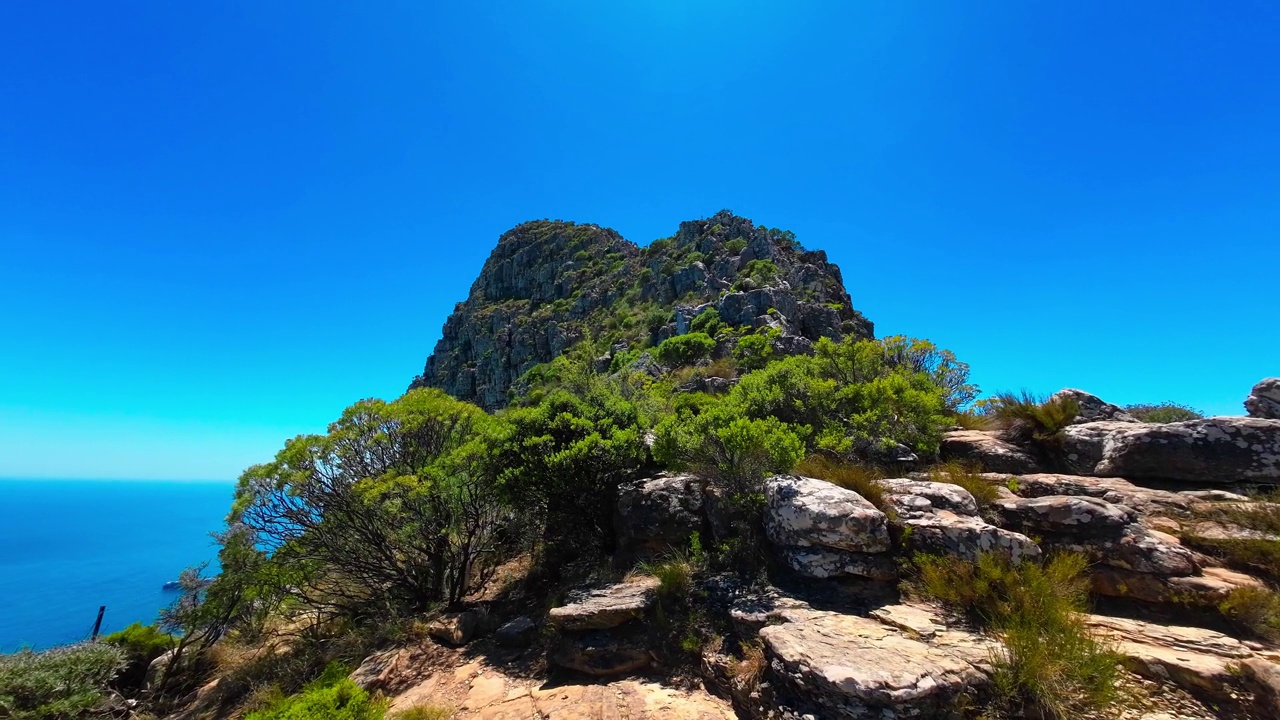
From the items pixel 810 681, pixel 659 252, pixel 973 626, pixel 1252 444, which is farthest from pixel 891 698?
pixel 659 252

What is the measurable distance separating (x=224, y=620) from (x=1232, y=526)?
1547 cm

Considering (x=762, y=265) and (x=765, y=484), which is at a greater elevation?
(x=762, y=265)

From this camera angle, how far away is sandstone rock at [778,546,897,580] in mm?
5406

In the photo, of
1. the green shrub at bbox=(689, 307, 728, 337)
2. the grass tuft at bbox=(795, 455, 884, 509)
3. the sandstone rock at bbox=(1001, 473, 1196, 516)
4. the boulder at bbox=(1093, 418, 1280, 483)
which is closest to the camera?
the sandstone rock at bbox=(1001, 473, 1196, 516)

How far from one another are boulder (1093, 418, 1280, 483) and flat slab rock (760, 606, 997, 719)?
4.71 metres

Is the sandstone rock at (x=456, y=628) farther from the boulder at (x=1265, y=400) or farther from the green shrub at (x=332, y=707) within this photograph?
the boulder at (x=1265, y=400)

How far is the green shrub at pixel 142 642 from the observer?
31.6ft

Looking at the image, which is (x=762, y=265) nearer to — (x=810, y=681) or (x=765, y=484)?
(x=765, y=484)

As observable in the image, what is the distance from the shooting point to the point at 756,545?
638 centimetres

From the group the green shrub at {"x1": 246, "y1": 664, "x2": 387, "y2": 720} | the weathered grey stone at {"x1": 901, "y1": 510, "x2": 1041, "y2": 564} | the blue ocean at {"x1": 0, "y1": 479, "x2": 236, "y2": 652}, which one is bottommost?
the blue ocean at {"x1": 0, "y1": 479, "x2": 236, "y2": 652}

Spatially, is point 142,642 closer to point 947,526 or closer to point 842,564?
point 842,564

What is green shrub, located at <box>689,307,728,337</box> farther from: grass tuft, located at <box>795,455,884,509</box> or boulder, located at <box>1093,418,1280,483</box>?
boulder, located at <box>1093,418,1280,483</box>

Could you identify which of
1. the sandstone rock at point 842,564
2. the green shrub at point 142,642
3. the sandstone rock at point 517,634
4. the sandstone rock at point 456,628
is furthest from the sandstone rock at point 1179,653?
the green shrub at point 142,642

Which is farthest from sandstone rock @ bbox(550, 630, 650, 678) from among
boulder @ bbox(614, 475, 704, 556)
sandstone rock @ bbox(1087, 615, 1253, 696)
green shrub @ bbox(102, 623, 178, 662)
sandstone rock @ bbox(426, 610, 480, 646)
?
green shrub @ bbox(102, 623, 178, 662)
